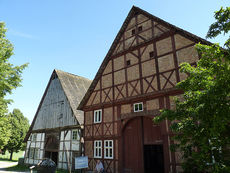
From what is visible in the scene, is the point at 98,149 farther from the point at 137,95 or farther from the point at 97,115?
the point at 137,95

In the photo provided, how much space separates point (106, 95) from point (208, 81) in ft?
37.4

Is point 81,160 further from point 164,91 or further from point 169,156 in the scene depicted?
point 164,91

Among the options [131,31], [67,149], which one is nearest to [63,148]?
[67,149]

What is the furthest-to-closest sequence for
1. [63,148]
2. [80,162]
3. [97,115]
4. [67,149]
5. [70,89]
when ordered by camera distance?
1. [70,89]
2. [63,148]
3. [67,149]
4. [97,115]
5. [80,162]

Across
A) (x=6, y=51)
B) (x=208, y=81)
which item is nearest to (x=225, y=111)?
(x=208, y=81)

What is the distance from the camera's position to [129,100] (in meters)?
14.5

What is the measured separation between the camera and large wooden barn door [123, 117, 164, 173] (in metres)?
12.9

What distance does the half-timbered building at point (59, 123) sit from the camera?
1969cm

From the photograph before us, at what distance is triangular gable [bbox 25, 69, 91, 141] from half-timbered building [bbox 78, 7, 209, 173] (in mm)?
3173

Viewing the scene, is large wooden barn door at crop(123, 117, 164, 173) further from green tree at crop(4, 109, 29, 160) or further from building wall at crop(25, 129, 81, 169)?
green tree at crop(4, 109, 29, 160)

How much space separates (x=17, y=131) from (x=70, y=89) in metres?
22.7

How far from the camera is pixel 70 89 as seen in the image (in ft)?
77.9

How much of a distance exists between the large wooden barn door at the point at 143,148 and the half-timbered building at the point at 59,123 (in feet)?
21.8

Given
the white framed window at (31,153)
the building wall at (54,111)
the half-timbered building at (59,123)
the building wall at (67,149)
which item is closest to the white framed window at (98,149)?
the half-timbered building at (59,123)
